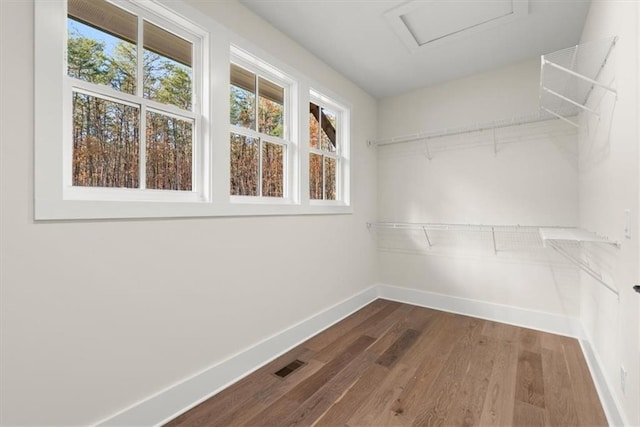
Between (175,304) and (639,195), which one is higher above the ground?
(639,195)

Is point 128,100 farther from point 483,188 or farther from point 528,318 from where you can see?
point 528,318

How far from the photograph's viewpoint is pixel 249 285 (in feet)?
6.75

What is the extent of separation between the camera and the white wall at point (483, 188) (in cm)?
266

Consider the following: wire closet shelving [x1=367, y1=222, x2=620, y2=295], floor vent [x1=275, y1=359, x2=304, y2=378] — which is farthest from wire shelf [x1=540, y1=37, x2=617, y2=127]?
floor vent [x1=275, y1=359, x2=304, y2=378]

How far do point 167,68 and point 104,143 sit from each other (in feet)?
1.94

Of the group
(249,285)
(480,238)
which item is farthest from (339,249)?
(480,238)

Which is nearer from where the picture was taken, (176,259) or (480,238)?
(176,259)

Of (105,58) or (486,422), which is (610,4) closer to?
(486,422)

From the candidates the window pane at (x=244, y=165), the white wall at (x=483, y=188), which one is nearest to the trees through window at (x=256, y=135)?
the window pane at (x=244, y=165)

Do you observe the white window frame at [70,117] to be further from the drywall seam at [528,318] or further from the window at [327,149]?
the drywall seam at [528,318]

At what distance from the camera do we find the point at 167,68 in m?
1.71

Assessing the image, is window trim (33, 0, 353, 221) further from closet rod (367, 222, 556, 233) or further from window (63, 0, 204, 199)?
closet rod (367, 222, 556, 233)

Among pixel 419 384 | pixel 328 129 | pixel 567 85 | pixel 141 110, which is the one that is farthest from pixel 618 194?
pixel 141 110

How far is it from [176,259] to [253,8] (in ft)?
5.91
